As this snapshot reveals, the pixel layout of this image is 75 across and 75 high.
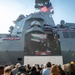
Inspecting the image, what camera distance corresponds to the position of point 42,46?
2752 cm

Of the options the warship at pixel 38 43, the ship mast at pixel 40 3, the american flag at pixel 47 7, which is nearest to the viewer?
the warship at pixel 38 43

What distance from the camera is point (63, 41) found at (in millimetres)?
28859

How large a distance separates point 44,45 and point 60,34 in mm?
3716

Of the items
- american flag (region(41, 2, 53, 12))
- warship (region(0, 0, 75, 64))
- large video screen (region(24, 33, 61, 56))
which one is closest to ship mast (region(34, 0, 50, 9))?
american flag (region(41, 2, 53, 12))

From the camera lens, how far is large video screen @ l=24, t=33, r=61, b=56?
2723cm

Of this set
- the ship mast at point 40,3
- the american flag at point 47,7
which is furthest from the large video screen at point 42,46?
the ship mast at point 40,3

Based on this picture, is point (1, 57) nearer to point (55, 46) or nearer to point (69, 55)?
point (55, 46)

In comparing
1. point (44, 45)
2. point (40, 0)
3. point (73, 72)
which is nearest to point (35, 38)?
point (44, 45)

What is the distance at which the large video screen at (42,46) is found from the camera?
2723 centimetres

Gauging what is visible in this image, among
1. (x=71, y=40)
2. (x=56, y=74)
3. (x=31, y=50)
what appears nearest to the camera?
(x=56, y=74)

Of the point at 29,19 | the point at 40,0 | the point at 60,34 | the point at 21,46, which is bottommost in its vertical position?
the point at 21,46

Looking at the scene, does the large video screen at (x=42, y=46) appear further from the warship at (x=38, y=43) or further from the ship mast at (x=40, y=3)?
the ship mast at (x=40, y=3)

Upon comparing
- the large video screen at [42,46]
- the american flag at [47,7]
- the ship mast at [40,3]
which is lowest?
the large video screen at [42,46]

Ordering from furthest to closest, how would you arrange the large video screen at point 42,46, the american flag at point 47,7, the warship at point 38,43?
the american flag at point 47,7, the warship at point 38,43, the large video screen at point 42,46
